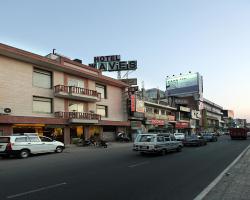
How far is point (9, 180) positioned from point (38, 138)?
1256 centimetres

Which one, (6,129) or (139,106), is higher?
(139,106)

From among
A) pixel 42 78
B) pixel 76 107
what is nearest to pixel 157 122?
pixel 76 107

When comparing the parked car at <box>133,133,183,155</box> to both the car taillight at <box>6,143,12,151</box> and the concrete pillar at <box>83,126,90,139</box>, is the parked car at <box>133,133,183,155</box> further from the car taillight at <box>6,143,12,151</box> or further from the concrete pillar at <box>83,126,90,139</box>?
the concrete pillar at <box>83,126,90,139</box>

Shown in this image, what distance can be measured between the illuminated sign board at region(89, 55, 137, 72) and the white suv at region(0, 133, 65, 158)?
33.5 m

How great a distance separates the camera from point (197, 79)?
299 ft

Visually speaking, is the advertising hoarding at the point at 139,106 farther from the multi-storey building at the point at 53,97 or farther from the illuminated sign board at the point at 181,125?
the illuminated sign board at the point at 181,125

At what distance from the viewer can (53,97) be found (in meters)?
34.3

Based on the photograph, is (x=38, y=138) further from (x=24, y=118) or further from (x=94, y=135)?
(x=94, y=135)

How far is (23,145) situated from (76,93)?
47.6ft

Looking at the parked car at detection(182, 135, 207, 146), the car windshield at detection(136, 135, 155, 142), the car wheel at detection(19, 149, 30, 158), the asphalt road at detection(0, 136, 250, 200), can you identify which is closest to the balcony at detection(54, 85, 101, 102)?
the car wheel at detection(19, 149, 30, 158)

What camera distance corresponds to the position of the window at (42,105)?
1273 inches

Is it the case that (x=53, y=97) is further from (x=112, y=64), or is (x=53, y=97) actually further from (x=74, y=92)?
(x=112, y=64)

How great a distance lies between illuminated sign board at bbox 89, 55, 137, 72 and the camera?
56000 millimetres

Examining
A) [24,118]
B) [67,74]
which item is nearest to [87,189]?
[24,118]
